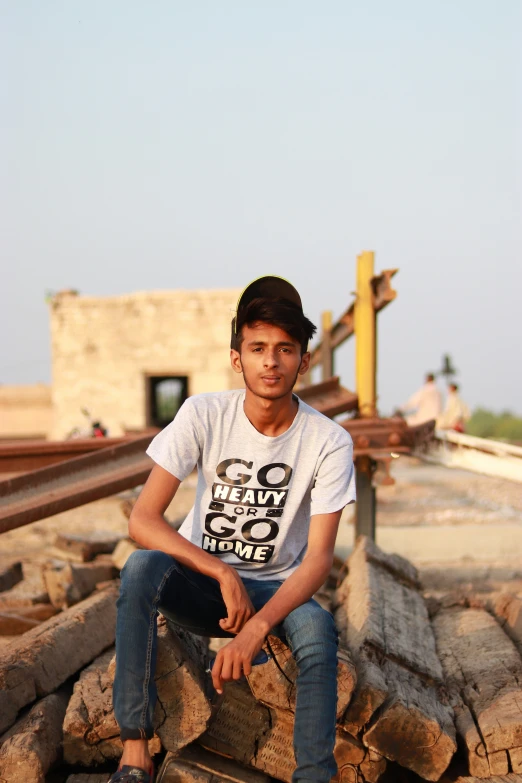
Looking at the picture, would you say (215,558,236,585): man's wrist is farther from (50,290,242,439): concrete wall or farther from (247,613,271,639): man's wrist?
(50,290,242,439): concrete wall

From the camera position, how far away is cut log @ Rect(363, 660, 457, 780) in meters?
2.76

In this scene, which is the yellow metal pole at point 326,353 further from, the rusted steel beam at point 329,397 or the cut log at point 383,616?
the cut log at point 383,616

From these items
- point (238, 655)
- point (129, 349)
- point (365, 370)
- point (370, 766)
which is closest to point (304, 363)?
point (238, 655)

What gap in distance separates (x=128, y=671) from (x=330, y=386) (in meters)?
3.61

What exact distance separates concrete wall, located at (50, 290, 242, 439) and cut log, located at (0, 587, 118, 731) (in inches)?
544

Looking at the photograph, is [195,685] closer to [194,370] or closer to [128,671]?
[128,671]

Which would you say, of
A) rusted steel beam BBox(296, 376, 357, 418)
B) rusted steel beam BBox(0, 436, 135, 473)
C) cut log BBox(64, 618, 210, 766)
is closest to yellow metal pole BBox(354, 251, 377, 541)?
rusted steel beam BBox(296, 376, 357, 418)

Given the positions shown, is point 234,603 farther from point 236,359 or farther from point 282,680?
point 236,359

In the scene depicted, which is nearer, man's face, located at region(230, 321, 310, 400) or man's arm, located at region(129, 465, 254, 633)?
man's arm, located at region(129, 465, 254, 633)

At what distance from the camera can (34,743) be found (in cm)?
276

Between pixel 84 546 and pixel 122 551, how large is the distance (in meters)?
0.55

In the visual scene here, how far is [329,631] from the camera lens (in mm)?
2578

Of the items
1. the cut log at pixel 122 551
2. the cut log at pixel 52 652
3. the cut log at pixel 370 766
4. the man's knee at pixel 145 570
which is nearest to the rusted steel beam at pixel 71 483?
the cut log at pixel 52 652

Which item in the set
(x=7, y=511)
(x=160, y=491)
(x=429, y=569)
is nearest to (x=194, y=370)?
(x=429, y=569)
